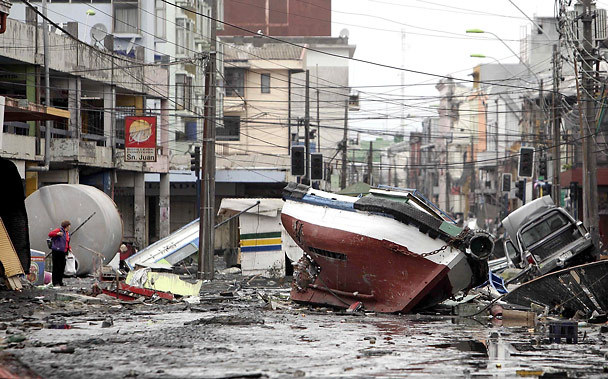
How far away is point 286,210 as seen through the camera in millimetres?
21203

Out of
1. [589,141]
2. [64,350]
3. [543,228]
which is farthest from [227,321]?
[589,141]

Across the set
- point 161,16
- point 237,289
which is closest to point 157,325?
point 237,289

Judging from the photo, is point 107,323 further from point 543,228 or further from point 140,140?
point 140,140

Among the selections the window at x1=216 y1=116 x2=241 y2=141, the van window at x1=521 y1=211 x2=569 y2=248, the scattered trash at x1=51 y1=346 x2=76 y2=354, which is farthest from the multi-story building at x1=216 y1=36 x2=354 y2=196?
the scattered trash at x1=51 y1=346 x2=76 y2=354

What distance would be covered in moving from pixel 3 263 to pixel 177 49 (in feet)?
132

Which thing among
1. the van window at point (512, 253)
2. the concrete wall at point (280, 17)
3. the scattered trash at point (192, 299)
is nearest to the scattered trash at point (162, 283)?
the scattered trash at point (192, 299)

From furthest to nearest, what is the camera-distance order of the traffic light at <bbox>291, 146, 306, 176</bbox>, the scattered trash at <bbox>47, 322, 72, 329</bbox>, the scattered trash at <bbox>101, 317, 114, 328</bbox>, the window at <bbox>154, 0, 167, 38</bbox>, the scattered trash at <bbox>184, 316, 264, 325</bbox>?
the window at <bbox>154, 0, 167, 38</bbox>, the traffic light at <bbox>291, 146, 306, 176</bbox>, the scattered trash at <bbox>184, 316, 264, 325</bbox>, the scattered trash at <bbox>101, 317, 114, 328</bbox>, the scattered trash at <bbox>47, 322, 72, 329</bbox>

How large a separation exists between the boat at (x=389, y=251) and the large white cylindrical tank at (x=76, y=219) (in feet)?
33.1

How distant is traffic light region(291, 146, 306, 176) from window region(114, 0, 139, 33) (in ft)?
64.4

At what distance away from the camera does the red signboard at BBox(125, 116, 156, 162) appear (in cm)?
3469

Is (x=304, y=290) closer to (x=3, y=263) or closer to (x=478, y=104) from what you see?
(x=3, y=263)

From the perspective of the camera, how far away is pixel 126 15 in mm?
54438

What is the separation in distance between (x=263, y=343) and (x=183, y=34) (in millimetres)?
48721

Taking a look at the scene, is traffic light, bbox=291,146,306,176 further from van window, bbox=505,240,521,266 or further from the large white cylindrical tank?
the large white cylindrical tank
